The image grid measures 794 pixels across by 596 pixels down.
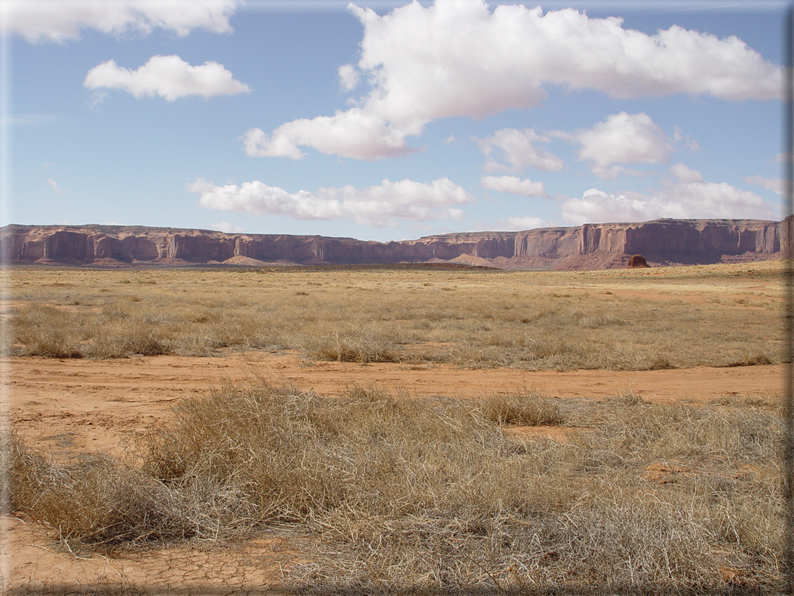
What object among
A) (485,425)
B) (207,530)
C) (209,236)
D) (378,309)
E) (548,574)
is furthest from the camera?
(209,236)

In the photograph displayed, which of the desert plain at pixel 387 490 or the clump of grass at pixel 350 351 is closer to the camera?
the desert plain at pixel 387 490

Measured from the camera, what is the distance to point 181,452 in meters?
4.71

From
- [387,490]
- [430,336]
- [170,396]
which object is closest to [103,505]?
[387,490]

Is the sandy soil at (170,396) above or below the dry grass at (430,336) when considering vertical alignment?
below

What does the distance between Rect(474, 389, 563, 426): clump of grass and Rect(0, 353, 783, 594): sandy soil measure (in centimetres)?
27

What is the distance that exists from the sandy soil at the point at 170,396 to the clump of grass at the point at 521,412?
27cm

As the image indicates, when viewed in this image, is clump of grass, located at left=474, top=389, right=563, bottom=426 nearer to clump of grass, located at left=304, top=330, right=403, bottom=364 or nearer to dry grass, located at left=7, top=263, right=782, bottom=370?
dry grass, located at left=7, top=263, right=782, bottom=370

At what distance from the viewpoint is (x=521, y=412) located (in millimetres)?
6781

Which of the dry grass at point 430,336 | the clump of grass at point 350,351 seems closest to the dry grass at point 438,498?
the clump of grass at point 350,351

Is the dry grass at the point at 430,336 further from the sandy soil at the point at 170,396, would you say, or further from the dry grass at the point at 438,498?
the dry grass at the point at 438,498

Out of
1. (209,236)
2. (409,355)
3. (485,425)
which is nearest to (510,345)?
(409,355)

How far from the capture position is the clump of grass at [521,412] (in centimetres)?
674

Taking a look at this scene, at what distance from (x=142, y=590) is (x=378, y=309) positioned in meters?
18.8

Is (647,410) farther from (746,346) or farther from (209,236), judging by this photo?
(209,236)
